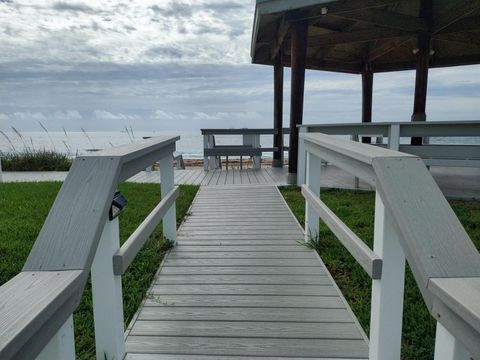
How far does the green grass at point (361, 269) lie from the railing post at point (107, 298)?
1305mm

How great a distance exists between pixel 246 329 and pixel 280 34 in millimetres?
6783

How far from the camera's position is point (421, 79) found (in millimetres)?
8250

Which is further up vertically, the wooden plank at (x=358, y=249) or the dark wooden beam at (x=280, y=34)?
the dark wooden beam at (x=280, y=34)

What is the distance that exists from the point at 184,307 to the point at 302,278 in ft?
3.01

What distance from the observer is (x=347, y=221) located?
410cm

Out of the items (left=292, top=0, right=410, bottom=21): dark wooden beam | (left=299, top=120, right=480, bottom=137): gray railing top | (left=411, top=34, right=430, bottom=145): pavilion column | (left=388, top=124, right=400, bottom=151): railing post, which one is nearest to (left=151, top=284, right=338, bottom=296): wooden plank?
(left=388, top=124, right=400, bottom=151): railing post

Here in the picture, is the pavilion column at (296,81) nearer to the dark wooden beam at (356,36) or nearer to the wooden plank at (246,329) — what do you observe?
the dark wooden beam at (356,36)

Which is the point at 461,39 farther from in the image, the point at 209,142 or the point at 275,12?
the point at 209,142

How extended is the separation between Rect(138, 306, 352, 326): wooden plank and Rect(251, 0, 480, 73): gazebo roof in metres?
4.83

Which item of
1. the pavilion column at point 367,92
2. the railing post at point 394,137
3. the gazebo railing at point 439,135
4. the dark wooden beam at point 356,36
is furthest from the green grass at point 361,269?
the pavilion column at point 367,92

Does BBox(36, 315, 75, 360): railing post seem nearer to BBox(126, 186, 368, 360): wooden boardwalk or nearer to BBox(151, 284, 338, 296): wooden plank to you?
BBox(126, 186, 368, 360): wooden boardwalk

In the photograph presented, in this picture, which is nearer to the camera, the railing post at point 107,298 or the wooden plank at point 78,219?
the wooden plank at point 78,219

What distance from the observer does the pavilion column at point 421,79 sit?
7.79 metres

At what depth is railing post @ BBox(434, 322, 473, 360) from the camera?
2.87 ft
